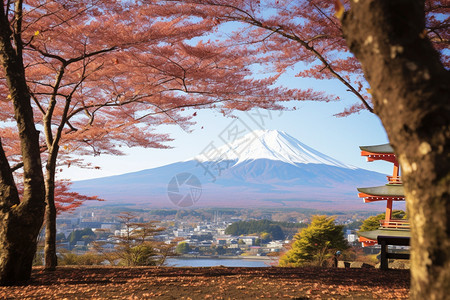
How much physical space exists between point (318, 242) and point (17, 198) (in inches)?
563

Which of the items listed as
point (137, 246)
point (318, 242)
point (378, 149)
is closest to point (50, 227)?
point (137, 246)

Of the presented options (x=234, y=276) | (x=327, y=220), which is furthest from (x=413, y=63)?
(x=327, y=220)

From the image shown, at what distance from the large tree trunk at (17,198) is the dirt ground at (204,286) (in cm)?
33

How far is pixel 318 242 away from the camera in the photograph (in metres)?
17.4

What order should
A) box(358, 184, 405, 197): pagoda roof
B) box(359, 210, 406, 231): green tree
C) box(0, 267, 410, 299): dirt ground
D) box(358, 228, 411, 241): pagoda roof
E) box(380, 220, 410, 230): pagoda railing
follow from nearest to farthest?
box(0, 267, 410, 299): dirt ground
box(358, 228, 411, 241): pagoda roof
box(380, 220, 410, 230): pagoda railing
box(358, 184, 405, 197): pagoda roof
box(359, 210, 406, 231): green tree

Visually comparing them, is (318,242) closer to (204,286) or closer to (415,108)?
(204,286)

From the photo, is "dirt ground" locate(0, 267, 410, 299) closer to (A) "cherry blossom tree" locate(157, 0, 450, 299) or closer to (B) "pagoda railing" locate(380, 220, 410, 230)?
(A) "cherry blossom tree" locate(157, 0, 450, 299)

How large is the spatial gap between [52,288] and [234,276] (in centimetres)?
237

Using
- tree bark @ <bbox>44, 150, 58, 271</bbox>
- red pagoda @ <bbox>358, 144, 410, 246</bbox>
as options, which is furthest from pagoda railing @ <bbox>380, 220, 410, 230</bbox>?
tree bark @ <bbox>44, 150, 58, 271</bbox>

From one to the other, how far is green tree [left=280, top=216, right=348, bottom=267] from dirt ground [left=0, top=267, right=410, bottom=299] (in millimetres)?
10954

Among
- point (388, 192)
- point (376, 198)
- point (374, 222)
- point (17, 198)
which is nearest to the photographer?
point (17, 198)

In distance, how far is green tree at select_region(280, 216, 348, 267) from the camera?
17031 mm

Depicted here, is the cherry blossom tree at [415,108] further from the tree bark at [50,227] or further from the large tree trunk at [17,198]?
the tree bark at [50,227]

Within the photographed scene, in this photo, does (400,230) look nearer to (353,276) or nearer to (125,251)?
(353,276)
